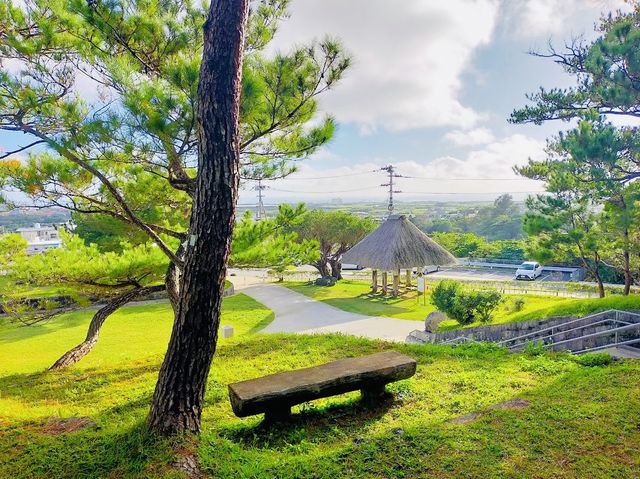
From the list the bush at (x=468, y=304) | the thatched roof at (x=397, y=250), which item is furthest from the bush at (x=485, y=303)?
the thatched roof at (x=397, y=250)

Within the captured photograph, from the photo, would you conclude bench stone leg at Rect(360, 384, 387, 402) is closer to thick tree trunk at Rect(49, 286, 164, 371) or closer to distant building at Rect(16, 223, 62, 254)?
thick tree trunk at Rect(49, 286, 164, 371)

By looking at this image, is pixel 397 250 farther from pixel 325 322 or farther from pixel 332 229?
pixel 332 229

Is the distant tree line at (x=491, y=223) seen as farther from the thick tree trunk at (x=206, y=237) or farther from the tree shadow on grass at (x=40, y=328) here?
the thick tree trunk at (x=206, y=237)

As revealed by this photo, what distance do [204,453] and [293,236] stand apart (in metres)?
3.77

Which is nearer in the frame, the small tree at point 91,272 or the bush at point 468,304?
the small tree at point 91,272

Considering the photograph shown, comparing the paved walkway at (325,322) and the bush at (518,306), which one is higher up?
the bush at (518,306)

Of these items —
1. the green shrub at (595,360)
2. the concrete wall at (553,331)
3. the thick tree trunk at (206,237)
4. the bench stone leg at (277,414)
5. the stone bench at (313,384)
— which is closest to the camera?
the thick tree trunk at (206,237)

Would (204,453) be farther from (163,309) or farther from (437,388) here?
(163,309)

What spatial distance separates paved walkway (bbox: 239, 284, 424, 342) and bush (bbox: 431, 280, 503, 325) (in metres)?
1.17

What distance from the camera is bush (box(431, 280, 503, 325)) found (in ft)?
28.6

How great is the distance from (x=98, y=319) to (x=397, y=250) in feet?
31.6

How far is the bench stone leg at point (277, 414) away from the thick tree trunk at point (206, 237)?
46cm

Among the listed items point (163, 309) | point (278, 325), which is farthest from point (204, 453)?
point (163, 309)

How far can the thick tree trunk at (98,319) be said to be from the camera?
5.05 metres
